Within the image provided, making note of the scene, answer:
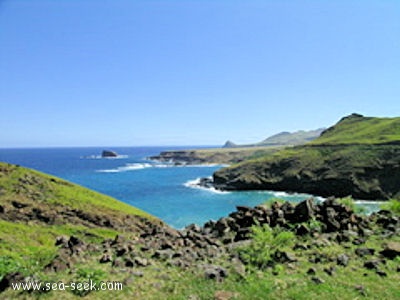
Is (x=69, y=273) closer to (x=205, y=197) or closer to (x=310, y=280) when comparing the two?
(x=310, y=280)

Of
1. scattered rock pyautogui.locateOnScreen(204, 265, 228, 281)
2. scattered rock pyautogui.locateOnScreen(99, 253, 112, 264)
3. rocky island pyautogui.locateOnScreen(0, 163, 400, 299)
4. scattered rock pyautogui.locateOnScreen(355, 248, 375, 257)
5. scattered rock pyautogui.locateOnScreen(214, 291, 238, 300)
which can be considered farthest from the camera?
scattered rock pyautogui.locateOnScreen(355, 248, 375, 257)

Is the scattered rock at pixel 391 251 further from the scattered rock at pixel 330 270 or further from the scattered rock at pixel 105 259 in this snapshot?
the scattered rock at pixel 105 259

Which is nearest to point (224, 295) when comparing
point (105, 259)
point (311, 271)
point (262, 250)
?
point (262, 250)

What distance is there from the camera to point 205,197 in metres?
81.6

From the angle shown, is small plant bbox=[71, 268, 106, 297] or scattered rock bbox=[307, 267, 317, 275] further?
scattered rock bbox=[307, 267, 317, 275]

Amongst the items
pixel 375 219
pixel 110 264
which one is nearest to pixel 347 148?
pixel 375 219

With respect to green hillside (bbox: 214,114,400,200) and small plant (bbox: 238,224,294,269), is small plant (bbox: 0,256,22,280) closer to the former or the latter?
small plant (bbox: 238,224,294,269)

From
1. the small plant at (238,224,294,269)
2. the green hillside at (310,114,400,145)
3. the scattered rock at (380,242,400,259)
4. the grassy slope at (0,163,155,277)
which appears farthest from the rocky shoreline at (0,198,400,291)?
the green hillside at (310,114,400,145)

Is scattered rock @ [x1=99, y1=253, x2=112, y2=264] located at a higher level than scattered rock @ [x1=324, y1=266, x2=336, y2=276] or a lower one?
higher

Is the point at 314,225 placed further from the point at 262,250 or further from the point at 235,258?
the point at 235,258

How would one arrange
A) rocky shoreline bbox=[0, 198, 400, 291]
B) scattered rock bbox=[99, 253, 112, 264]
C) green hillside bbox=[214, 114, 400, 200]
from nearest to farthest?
rocky shoreline bbox=[0, 198, 400, 291]
scattered rock bbox=[99, 253, 112, 264]
green hillside bbox=[214, 114, 400, 200]

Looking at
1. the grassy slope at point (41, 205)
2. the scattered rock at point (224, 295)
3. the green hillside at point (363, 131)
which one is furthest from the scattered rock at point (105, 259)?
the green hillside at point (363, 131)

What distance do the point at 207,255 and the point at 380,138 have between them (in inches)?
4623

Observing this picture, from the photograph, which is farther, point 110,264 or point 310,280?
point 110,264
